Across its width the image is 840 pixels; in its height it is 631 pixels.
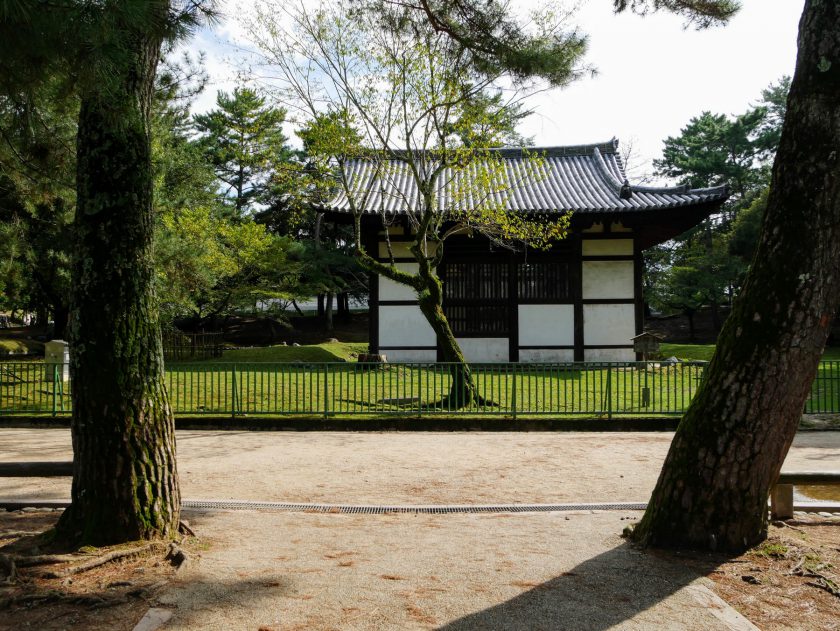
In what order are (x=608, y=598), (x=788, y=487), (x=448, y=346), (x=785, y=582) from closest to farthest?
1. (x=608, y=598)
2. (x=785, y=582)
3. (x=788, y=487)
4. (x=448, y=346)

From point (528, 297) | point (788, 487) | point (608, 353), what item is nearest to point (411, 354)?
point (528, 297)

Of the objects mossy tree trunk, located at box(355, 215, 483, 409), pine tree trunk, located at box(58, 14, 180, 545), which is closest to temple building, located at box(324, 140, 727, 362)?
mossy tree trunk, located at box(355, 215, 483, 409)

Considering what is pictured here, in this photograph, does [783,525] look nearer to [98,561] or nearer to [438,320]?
[98,561]

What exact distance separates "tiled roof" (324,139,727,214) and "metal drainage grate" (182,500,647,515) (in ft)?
30.2

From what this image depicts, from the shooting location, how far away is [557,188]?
19.4 metres

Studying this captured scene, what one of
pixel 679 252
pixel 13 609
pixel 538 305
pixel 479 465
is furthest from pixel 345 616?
pixel 679 252

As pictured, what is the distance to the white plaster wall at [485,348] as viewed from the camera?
59.2 feet

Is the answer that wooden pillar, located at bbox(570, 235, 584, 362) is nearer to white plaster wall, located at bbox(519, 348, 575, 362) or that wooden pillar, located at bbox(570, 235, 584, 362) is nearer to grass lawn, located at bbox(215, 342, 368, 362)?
white plaster wall, located at bbox(519, 348, 575, 362)

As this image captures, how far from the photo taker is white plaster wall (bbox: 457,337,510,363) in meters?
18.0

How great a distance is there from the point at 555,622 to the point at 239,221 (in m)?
30.0

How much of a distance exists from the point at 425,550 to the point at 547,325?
1412 centimetres

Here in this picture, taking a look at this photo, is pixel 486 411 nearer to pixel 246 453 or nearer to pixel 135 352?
pixel 246 453

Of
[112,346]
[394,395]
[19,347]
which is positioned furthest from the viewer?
[19,347]

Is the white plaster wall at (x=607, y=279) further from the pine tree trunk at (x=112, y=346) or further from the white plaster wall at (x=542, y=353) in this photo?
the pine tree trunk at (x=112, y=346)
